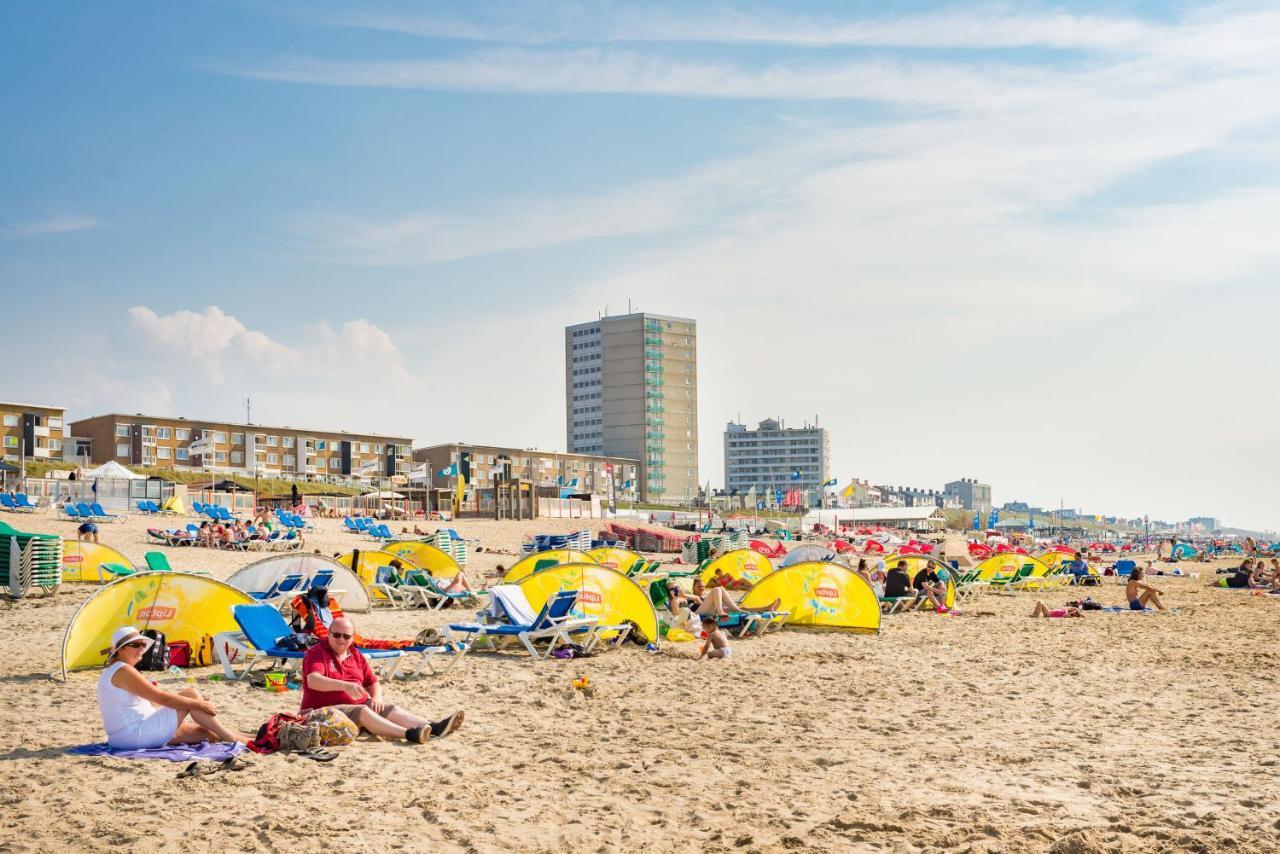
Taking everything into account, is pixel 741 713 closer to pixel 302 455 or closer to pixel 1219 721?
pixel 1219 721

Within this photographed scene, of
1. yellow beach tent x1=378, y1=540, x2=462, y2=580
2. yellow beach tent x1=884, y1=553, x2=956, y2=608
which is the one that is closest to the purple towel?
yellow beach tent x1=378, y1=540, x2=462, y2=580

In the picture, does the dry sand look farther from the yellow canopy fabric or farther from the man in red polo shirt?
the yellow canopy fabric

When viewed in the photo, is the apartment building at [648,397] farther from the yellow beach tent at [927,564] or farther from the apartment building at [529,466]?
the yellow beach tent at [927,564]

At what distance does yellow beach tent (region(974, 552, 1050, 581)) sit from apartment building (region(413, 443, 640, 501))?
2395 inches

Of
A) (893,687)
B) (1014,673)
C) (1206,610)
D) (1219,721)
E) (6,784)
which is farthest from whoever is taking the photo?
(1206,610)

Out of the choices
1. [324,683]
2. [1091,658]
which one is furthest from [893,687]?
[324,683]

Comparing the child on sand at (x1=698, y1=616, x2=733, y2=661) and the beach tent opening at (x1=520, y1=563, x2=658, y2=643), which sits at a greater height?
the beach tent opening at (x1=520, y1=563, x2=658, y2=643)

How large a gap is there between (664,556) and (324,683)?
3243 centimetres

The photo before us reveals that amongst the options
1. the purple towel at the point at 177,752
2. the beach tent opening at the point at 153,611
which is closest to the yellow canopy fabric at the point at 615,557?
the beach tent opening at the point at 153,611

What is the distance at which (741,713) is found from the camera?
29.6 feet

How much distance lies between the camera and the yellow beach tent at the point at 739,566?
69.2 ft

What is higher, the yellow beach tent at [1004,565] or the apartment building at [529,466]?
the apartment building at [529,466]

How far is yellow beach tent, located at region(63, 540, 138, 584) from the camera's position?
19.5 m

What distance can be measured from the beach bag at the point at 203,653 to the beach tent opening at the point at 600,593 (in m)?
3.99
